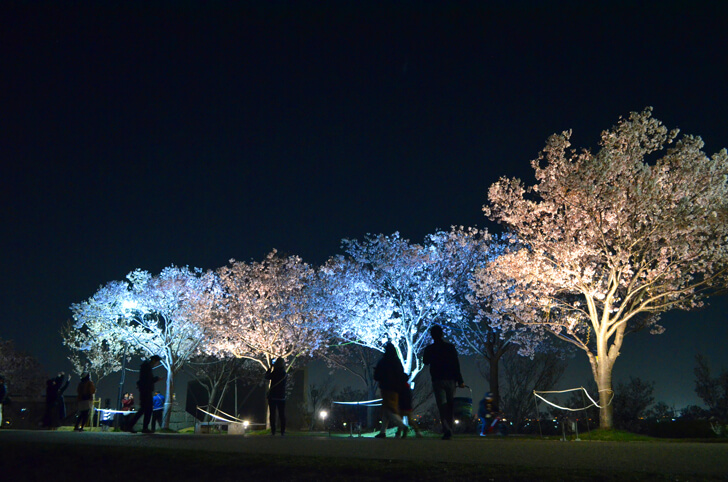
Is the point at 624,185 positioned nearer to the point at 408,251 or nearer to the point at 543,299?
the point at 543,299

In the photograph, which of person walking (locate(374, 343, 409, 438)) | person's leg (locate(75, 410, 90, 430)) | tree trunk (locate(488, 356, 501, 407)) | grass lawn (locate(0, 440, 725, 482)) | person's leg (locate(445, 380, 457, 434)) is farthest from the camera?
tree trunk (locate(488, 356, 501, 407))

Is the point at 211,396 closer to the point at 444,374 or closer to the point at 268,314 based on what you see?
the point at 268,314

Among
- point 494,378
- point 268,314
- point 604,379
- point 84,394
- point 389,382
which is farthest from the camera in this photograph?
point 268,314

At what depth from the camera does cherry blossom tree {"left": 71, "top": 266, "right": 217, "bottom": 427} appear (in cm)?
3922

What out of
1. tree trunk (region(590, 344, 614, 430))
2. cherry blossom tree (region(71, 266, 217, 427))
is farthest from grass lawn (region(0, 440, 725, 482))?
cherry blossom tree (region(71, 266, 217, 427))

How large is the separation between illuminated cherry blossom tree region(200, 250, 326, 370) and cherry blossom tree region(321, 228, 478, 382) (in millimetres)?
2024

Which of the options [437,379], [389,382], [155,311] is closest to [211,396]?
[155,311]

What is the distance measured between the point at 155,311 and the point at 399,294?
17653 millimetres

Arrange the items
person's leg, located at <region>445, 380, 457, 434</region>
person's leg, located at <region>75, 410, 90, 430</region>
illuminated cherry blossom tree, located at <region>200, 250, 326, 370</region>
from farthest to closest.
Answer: illuminated cherry blossom tree, located at <region>200, 250, 326, 370</region> < person's leg, located at <region>75, 410, 90, 430</region> < person's leg, located at <region>445, 380, 457, 434</region>

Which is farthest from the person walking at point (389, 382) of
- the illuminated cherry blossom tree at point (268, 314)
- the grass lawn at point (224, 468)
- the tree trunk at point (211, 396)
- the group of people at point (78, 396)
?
the tree trunk at point (211, 396)

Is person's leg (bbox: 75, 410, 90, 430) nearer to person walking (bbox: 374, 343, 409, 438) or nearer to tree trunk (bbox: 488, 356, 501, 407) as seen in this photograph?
person walking (bbox: 374, 343, 409, 438)

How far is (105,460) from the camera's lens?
7.93 m

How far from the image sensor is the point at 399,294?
33.7 meters

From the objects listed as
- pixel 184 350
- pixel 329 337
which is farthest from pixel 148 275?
pixel 329 337
